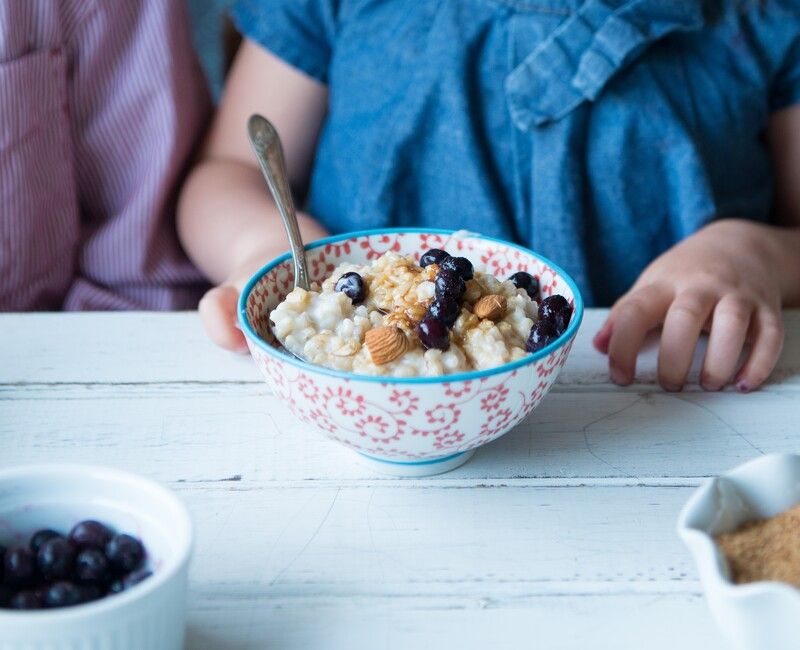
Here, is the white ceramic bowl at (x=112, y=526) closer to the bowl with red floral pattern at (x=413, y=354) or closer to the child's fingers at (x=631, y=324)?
the bowl with red floral pattern at (x=413, y=354)

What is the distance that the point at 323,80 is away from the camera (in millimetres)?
1236

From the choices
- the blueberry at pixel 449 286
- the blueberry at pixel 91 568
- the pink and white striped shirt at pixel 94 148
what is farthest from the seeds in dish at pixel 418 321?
the pink and white striped shirt at pixel 94 148

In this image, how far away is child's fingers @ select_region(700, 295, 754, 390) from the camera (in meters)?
0.81

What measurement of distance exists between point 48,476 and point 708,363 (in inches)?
22.0

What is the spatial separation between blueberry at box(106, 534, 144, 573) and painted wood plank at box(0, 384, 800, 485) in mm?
175

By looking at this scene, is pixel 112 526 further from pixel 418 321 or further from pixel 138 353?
pixel 138 353

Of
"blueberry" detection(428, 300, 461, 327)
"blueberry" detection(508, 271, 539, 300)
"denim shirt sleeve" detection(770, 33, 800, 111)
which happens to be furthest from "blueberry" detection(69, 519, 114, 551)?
"denim shirt sleeve" detection(770, 33, 800, 111)

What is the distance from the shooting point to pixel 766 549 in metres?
0.51

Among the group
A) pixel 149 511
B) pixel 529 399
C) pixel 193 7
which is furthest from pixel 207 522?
A: pixel 193 7

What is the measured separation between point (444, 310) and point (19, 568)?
1.05 ft

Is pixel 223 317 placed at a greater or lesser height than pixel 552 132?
lesser

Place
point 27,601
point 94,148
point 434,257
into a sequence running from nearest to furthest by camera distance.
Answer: point 27,601 → point 434,257 → point 94,148

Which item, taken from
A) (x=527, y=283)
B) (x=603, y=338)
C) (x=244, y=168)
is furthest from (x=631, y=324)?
(x=244, y=168)

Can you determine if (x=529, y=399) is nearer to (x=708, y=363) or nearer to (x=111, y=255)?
(x=708, y=363)
